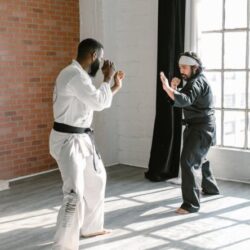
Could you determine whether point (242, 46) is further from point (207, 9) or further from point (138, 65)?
point (138, 65)

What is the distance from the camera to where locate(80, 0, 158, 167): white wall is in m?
6.12

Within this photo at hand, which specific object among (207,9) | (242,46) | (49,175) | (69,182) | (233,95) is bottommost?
(49,175)

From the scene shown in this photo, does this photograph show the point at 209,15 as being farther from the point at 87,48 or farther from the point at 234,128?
the point at 87,48

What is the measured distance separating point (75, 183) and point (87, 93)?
2.07 ft

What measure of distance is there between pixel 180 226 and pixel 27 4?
3314mm

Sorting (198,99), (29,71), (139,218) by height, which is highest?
(29,71)

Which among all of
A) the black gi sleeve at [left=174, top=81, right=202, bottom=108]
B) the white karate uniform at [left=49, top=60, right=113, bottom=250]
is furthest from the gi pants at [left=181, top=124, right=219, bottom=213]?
the white karate uniform at [left=49, top=60, right=113, bottom=250]

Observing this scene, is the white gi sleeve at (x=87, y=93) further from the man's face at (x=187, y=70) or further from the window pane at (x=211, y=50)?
the window pane at (x=211, y=50)

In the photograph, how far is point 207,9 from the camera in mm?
5602

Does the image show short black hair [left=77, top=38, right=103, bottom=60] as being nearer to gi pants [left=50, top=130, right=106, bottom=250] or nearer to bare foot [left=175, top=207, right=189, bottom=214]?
gi pants [left=50, top=130, right=106, bottom=250]

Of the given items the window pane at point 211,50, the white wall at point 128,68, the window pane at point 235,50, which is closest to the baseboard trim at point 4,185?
the white wall at point 128,68

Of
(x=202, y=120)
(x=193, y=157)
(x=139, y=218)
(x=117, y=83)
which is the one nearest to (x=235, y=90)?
(x=202, y=120)

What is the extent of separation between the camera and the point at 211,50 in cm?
563

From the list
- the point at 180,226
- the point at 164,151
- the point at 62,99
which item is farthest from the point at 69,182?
the point at 164,151
